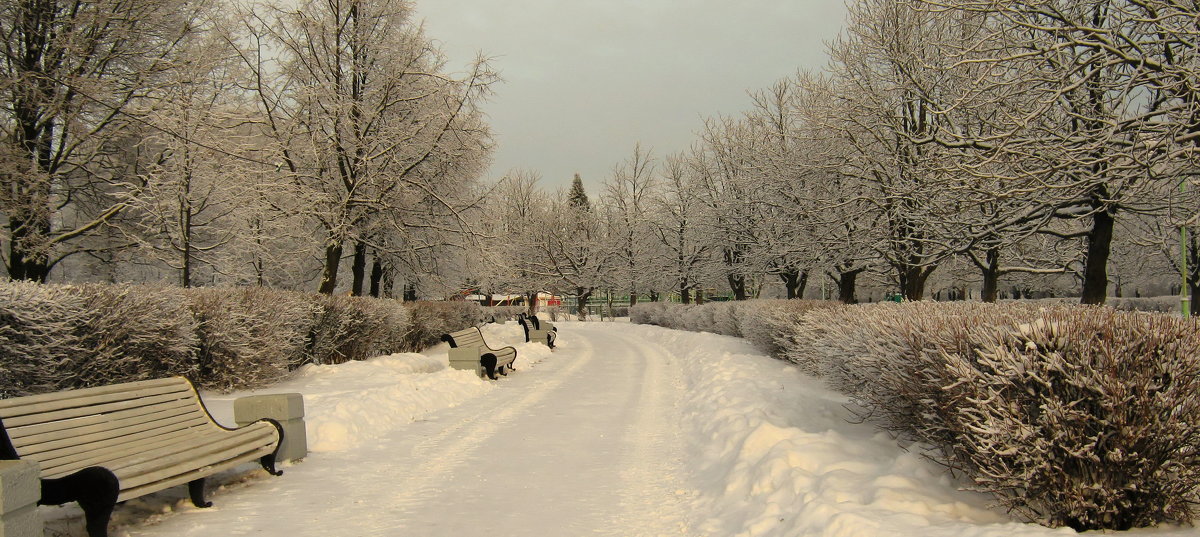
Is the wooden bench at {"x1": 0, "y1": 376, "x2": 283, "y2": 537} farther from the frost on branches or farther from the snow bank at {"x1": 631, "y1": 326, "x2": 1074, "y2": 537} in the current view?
the frost on branches

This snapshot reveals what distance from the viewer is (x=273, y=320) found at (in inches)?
433

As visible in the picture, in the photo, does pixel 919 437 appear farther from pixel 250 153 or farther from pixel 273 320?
pixel 250 153

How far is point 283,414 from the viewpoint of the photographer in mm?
6441

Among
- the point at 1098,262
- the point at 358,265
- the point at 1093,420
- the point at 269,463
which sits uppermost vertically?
the point at 358,265

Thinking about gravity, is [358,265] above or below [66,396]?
above

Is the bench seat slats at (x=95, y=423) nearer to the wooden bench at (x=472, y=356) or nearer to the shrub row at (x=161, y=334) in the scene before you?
the shrub row at (x=161, y=334)

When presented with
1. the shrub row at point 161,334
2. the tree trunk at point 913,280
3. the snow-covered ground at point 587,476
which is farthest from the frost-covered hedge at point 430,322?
the tree trunk at point 913,280

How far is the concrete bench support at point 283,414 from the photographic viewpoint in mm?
6422

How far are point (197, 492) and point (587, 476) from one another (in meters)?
3.03

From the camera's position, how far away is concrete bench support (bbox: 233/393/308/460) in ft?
21.1

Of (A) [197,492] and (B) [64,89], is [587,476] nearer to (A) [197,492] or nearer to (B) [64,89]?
(A) [197,492]

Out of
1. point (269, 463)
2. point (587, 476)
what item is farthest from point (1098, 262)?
point (269, 463)

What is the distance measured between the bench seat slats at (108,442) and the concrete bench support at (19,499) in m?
0.70

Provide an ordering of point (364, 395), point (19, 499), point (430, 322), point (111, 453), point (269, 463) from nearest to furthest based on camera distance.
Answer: point (19, 499)
point (111, 453)
point (269, 463)
point (364, 395)
point (430, 322)
